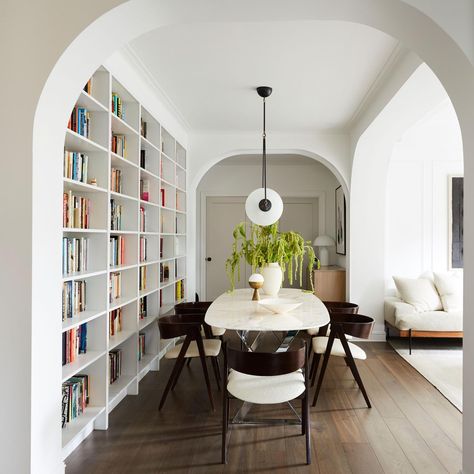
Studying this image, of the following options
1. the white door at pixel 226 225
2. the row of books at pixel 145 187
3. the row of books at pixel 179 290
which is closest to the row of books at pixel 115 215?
the row of books at pixel 145 187

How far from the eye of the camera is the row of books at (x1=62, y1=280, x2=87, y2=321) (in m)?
2.55

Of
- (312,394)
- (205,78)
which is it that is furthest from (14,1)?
(312,394)

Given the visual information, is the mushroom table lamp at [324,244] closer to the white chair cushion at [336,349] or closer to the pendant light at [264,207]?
the pendant light at [264,207]

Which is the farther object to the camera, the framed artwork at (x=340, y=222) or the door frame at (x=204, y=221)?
the door frame at (x=204, y=221)

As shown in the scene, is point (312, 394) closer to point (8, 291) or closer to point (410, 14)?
point (8, 291)

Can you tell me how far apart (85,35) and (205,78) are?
6.13 ft

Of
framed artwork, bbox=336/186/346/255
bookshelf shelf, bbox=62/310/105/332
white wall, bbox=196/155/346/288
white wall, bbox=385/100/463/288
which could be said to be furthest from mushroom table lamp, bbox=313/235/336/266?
bookshelf shelf, bbox=62/310/105/332

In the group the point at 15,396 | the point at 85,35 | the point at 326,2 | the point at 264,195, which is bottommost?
the point at 15,396

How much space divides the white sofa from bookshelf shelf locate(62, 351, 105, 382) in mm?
3479

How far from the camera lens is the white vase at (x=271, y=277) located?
12.3 ft

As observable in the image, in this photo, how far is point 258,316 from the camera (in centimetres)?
290

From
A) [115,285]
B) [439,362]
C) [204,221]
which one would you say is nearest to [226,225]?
[204,221]

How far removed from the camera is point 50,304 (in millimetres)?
1964

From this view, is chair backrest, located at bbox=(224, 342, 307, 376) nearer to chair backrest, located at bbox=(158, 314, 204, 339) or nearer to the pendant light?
chair backrest, located at bbox=(158, 314, 204, 339)
